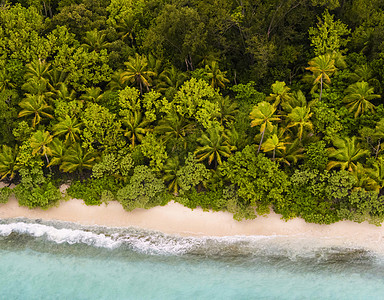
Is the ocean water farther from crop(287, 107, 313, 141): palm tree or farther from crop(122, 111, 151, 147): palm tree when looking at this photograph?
crop(287, 107, 313, 141): palm tree

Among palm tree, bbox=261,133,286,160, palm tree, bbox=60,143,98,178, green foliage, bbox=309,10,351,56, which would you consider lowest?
palm tree, bbox=60,143,98,178

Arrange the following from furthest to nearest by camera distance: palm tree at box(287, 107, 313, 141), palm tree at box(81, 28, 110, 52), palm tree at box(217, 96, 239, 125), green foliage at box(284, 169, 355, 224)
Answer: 1. palm tree at box(81, 28, 110, 52)
2. palm tree at box(217, 96, 239, 125)
3. palm tree at box(287, 107, 313, 141)
4. green foliage at box(284, 169, 355, 224)

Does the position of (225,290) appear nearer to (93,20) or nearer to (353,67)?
(353,67)

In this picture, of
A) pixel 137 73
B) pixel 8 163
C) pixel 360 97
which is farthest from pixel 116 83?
pixel 360 97

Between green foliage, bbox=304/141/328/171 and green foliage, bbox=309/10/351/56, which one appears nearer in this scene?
green foliage, bbox=304/141/328/171

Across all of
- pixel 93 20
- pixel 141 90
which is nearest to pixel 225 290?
pixel 141 90

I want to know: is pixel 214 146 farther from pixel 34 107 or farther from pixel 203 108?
pixel 34 107

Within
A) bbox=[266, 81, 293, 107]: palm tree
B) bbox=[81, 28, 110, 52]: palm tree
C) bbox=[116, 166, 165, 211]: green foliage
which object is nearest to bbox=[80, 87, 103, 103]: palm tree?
bbox=[81, 28, 110, 52]: palm tree
